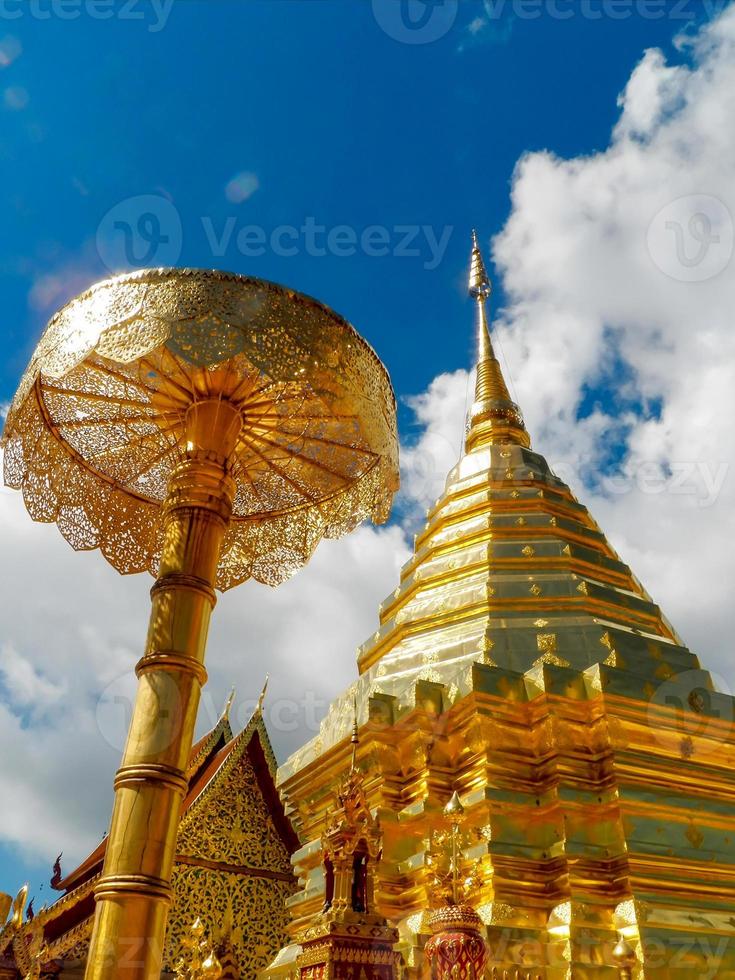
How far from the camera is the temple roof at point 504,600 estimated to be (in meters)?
7.98

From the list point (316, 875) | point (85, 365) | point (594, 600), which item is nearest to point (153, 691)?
point (85, 365)

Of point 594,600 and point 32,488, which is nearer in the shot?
point 32,488

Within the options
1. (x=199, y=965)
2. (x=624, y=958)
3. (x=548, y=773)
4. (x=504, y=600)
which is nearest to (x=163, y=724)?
(x=199, y=965)

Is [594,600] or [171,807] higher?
[594,600]

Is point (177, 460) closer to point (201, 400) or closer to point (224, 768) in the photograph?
point (201, 400)

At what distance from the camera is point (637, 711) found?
715cm

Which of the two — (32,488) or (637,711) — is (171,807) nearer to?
(32,488)

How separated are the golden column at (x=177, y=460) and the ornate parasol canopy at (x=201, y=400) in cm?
1

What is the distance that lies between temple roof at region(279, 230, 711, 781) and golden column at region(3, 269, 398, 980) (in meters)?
2.37

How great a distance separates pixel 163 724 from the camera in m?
3.57

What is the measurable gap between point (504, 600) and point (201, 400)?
203 inches

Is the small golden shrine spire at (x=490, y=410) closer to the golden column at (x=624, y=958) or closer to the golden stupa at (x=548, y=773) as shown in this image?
the golden stupa at (x=548, y=773)

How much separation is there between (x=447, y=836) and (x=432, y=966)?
1253 millimetres

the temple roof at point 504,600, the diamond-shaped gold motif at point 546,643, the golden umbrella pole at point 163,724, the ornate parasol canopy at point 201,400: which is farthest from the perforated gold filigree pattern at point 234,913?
the golden umbrella pole at point 163,724
